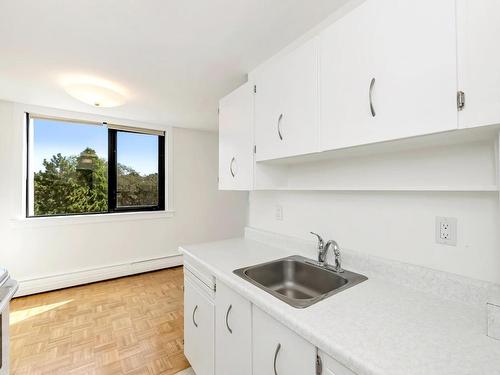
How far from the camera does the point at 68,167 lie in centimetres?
308

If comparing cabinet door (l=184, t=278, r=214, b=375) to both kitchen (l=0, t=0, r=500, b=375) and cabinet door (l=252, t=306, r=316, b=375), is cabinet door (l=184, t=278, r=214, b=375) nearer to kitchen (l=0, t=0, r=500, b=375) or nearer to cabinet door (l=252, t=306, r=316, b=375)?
kitchen (l=0, t=0, r=500, b=375)

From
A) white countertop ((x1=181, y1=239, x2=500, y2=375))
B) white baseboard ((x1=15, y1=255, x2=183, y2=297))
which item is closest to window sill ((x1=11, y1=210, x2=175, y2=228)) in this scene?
white baseboard ((x1=15, y1=255, x2=183, y2=297))

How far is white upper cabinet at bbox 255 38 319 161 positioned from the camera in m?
1.23

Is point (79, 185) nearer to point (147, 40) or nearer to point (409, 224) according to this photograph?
point (147, 40)

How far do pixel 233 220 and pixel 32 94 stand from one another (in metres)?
3.27

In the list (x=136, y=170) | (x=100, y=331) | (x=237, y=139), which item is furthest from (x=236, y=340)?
(x=136, y=170)

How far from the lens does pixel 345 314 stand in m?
0.86

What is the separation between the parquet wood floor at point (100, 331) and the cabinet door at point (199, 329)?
0.30 m

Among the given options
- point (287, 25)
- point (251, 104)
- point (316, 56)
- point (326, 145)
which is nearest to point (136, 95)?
point (251, 104)

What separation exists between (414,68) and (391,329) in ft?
2.92

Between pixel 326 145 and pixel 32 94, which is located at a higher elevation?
pixel 32 94

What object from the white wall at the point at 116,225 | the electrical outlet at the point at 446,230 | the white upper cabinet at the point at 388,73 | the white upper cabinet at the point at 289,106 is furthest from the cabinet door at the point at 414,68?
the white wall at the point at 116,225

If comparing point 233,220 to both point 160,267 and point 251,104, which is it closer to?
point 160,267

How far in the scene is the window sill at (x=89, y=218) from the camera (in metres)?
2.77
